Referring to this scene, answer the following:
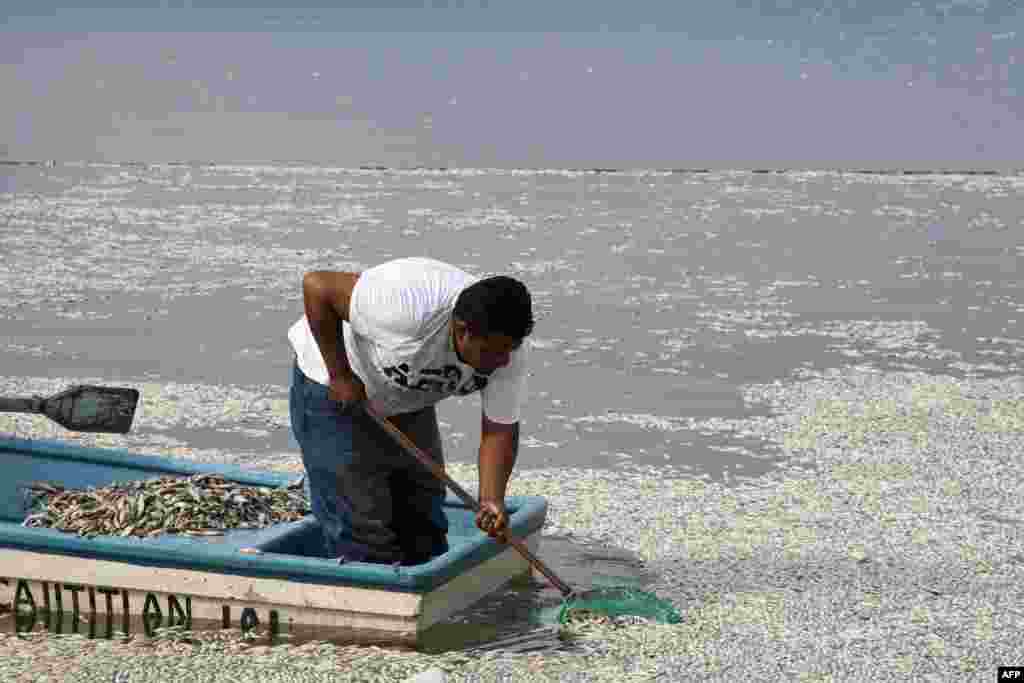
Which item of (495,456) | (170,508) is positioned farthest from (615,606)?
(170,508)

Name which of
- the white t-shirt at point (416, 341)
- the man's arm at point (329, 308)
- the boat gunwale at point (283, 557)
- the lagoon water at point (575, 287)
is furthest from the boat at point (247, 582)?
the lagoon water at point (575, 287)

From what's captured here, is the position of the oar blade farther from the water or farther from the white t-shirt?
the water

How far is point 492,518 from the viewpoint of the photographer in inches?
265

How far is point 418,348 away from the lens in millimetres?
6520

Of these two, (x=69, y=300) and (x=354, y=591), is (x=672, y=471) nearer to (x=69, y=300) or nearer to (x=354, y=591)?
(x=354, y=591)

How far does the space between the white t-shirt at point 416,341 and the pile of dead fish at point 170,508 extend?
3.59 ft

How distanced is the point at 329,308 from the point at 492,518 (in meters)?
1.06

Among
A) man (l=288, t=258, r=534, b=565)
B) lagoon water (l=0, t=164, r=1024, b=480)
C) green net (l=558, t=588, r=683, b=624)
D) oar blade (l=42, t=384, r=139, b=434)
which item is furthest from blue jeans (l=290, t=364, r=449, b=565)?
lagoon water (l=0, t=164, r=1024, b=480)

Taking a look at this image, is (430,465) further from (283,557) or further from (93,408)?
(93,408)

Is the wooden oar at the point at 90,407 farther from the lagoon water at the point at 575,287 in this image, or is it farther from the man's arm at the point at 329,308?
the lagoon water at the point at 575,287

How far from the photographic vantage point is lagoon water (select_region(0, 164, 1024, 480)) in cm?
1197

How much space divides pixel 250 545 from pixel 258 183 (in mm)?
28316

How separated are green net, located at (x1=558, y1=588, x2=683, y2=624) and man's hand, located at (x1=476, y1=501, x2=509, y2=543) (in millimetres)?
672

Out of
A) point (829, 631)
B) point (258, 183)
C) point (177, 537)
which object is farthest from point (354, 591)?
point (258, 183)
